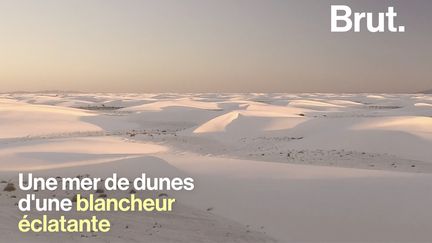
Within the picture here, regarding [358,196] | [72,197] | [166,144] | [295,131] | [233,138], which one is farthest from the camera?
[295,131]

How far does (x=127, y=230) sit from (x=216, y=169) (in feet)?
18.8

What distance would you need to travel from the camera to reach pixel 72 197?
12.1m

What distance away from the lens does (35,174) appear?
48.6 ft

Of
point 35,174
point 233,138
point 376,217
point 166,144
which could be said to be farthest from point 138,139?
point 376,217

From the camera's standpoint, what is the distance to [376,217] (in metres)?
9.78

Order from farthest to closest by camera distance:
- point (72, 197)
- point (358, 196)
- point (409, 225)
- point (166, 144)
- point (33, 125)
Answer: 1. point (33, 125)
2. point (166, 144)
3. point (72, 197)
4. point (358, 196)
5. point (409, 225)

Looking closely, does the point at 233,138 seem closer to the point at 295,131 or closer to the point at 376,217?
the point at 295,131

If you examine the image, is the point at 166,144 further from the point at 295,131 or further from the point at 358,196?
the point at 358,196

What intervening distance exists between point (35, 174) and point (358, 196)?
33.4 feet

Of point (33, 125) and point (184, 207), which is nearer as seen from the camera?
point (184, 207)

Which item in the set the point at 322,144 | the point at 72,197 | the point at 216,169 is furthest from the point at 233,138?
the point at 72,197

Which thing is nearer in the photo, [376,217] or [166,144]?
[376,217]

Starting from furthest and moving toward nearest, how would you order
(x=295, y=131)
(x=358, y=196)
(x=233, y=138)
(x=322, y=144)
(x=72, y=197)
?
(x=295, y=131) < (x=233, y=138) < (x=322, y=144) < (x=72, y=197) < (x=358, y=196)

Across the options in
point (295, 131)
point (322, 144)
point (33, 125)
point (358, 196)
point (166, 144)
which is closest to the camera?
point (358, 196)
